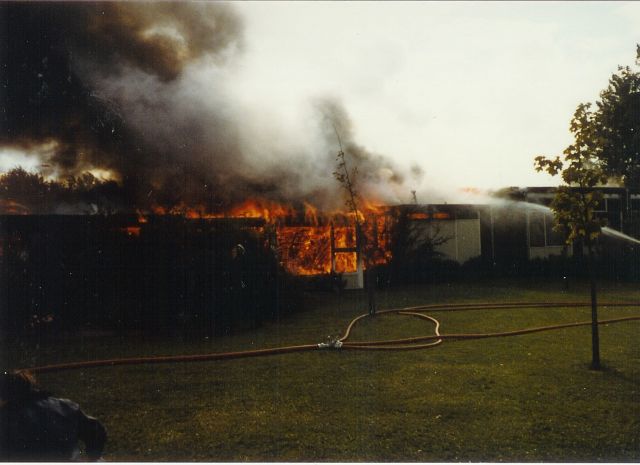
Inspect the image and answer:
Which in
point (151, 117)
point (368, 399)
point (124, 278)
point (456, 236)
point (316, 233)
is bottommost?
point (368, 399)

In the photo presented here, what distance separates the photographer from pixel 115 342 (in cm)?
919

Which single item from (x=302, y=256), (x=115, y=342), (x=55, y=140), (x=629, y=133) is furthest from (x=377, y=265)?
(x=629, y=133)

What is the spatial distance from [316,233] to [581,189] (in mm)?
11395

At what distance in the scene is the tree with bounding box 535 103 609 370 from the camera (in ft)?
22.2

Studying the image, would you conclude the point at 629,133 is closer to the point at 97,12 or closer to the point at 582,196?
the point at 582,196

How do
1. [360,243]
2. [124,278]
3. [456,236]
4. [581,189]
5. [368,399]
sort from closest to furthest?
[368,399], [581,189], [124,278], [360,243], [456,236]

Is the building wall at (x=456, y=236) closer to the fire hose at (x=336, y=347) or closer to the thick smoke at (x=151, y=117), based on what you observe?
the thick smoke at (x=151, y=117)

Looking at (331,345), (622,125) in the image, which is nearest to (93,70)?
(331,345)

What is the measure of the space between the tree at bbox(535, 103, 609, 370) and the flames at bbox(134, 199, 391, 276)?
1012 cm

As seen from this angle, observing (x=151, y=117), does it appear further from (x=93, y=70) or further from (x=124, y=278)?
(x=124, y=278)

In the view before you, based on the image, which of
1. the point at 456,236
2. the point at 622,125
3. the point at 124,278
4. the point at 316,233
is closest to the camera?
the point at 124,278

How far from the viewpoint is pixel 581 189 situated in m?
6.93

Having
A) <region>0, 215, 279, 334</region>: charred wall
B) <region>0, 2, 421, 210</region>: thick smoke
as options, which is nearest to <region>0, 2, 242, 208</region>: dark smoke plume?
<region>0, 2, 421, 210</region>: thick smoke

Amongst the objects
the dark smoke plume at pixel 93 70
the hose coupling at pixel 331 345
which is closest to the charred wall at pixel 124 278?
the hose coupling at pixel 331 345
